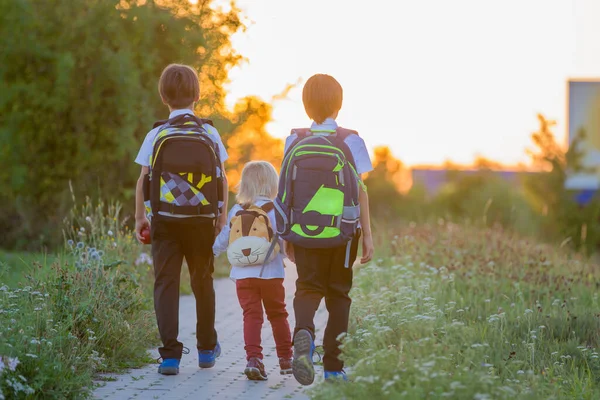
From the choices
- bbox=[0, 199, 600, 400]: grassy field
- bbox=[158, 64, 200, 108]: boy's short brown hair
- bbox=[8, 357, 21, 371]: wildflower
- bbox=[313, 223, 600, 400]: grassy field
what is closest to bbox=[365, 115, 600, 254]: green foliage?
bbox=[313, 223, 600, 400]: grassy field

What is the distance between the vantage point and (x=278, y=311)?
639 cm

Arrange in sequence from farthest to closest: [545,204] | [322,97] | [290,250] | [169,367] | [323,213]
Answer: [545,204], [169,367], [290,250], [322,97], [323,213]

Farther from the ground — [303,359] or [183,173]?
[183,173]

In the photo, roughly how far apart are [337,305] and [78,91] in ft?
32.2

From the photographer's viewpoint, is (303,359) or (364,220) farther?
(364,220)

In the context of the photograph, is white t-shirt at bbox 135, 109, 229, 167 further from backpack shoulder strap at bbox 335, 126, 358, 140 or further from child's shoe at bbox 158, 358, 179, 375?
child's shoe at bbox 158, 358, 179, 375

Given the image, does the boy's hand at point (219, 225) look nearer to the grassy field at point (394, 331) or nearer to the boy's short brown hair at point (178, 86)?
the boy's short brown hair at point (178, 86)

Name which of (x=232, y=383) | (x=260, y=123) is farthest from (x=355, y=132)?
(x=260, y=123)

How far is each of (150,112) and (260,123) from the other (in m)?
1.62

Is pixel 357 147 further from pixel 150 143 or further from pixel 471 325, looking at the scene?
pixel 471 325

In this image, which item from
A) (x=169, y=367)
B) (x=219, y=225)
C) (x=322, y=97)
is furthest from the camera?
(x=219, y=225)

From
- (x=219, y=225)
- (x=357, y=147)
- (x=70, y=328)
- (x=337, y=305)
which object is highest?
(x=357, y=147)

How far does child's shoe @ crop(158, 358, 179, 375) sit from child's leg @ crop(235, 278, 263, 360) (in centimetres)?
47

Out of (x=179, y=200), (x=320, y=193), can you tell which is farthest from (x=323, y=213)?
(x=179, y=200)
